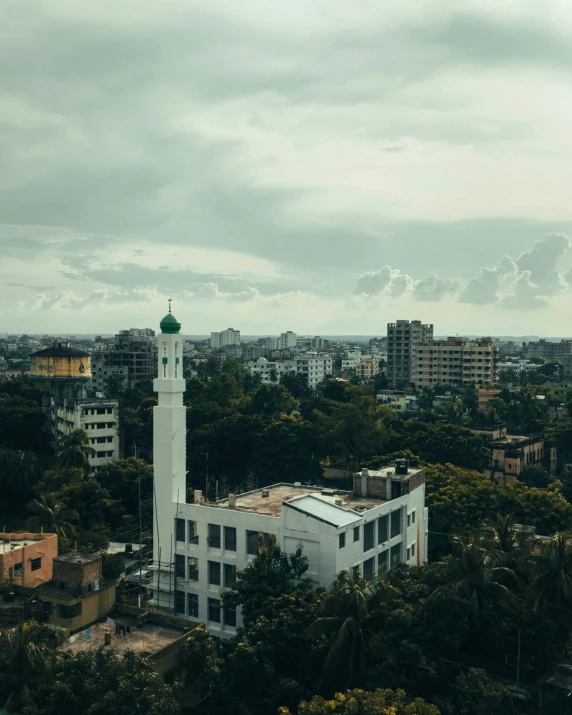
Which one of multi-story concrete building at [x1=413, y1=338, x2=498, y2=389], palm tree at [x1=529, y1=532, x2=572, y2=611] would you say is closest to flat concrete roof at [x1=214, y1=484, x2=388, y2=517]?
palm tree at [x1=529, y1=532, x2=572, y2=611]

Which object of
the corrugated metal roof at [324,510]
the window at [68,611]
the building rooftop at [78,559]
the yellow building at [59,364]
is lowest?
the window at [68,611]

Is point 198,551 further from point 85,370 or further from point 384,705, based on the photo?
point 85,370

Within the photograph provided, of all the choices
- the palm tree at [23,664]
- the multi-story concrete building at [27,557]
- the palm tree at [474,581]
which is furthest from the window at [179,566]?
the palm tree at [474,581]

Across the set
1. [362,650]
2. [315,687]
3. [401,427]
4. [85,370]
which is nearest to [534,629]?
[362,650]

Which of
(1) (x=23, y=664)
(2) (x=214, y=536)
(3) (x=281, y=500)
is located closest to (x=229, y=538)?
(2) (x=214, y=536)

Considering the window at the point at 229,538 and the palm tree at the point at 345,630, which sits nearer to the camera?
the palm tree at the point at 345,630

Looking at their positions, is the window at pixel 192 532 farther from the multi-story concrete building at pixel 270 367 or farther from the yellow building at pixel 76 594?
the multi-story concrete building at pixel 270 367

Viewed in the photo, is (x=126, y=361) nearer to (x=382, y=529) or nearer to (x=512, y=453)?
(x=512, y=453)
